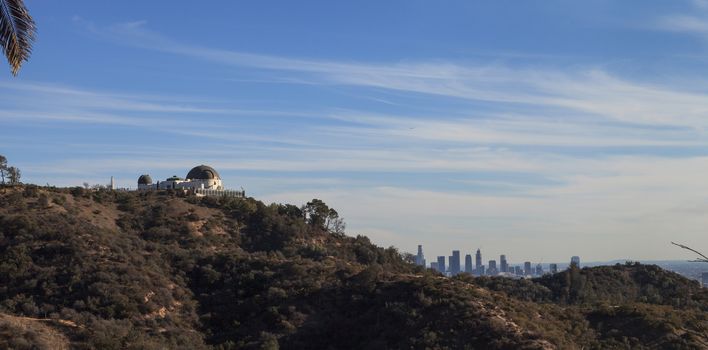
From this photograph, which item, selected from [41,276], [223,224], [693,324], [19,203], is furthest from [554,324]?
[19,203]

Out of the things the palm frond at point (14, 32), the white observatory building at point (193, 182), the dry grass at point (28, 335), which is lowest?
the dry grass at point (28, 335)

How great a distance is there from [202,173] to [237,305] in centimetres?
3868

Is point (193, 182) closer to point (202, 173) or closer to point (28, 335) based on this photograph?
point (202, 173)

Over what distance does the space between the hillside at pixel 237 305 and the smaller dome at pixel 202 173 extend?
20.2 metres

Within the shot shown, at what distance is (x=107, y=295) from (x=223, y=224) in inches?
1074

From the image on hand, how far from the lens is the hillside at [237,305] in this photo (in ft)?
125

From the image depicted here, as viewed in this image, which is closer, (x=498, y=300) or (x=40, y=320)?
(x=40, y=320)

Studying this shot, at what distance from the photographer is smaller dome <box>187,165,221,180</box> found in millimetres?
82812

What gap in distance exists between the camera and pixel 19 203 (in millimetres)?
60031

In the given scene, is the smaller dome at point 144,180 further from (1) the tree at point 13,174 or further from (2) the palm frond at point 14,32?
(2) the palm frond at point 14,32

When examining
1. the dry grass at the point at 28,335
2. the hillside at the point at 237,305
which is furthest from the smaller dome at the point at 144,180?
the dry grass at the point at 28,335

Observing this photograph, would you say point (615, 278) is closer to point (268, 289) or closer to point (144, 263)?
point (268, 289)

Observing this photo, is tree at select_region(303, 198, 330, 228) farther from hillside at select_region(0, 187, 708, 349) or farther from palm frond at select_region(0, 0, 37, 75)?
palm frond at select_region(0, 0, 37, 75)

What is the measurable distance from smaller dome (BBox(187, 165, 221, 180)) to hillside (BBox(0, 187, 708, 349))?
2021 cm
